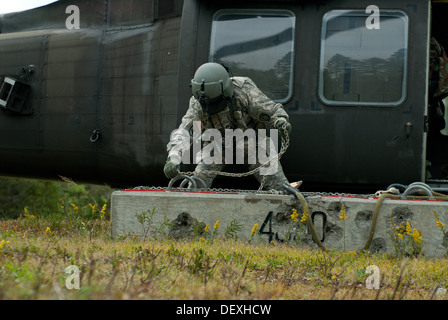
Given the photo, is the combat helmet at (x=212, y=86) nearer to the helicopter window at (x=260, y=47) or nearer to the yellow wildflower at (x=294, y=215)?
the helicopter window at (x=260, y=47)

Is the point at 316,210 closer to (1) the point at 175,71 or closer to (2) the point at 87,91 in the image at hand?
(1) the point at 175,71

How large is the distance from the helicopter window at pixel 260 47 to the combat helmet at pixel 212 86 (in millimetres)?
993

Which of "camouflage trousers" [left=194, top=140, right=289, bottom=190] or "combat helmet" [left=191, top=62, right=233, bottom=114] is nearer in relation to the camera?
"combat helmet" [left=191, top=62, right=233, bottom=114]

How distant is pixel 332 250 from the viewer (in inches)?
223

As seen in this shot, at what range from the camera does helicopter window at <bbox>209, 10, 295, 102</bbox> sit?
24.8ft

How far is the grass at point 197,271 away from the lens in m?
3.40

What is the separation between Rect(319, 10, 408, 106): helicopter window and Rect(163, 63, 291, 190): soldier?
0.94 meters

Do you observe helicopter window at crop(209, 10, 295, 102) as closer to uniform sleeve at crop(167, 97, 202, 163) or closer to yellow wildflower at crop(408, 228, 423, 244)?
uniform sleeve at crop(167, 97, 202, 163)

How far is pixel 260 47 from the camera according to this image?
758 centimetres

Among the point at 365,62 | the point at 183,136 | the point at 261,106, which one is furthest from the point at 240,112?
the point at 365,62

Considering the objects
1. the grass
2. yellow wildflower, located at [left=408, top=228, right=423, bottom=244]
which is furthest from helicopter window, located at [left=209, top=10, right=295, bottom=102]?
yellow wildflower, located at [left=408, top=228, right=423, bottom=244]

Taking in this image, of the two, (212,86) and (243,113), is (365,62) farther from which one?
(212,86)

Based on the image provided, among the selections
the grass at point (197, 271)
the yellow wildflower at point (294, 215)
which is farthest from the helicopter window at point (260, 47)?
the grass at point (197, 271)

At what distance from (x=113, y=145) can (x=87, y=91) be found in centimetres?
80
